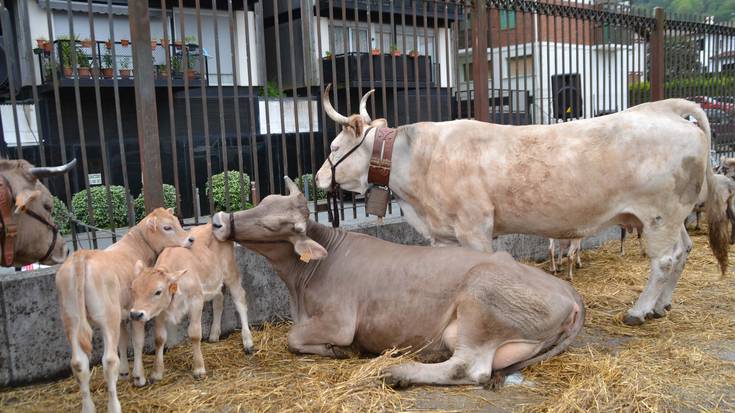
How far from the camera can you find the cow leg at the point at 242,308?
521 cm

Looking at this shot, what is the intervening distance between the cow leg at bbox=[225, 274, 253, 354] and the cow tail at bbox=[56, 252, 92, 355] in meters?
1.42

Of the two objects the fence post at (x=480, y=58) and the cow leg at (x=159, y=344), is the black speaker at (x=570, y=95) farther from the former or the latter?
the cow leg at (x=159, y=344)

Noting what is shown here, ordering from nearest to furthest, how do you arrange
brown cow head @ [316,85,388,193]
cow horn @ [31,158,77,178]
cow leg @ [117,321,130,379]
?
cow horn @ [31,158,77,178], cow leg @ [117,321,130,379], brown cow head @ [316,85,388,193]

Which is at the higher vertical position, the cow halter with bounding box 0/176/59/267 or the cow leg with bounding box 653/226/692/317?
the cow halter with bounding box 0/176/59/267

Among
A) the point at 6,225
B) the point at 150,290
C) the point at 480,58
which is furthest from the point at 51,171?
the point at 480,58

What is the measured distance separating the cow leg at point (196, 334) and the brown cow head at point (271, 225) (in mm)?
519

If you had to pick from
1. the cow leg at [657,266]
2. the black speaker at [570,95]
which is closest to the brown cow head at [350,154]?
the cow leg at [657,266]

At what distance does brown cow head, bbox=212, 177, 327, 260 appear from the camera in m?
4.83

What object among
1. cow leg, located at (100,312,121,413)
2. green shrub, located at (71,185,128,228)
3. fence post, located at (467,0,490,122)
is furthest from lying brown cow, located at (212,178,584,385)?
green shrub, located at (71,185,128,228)

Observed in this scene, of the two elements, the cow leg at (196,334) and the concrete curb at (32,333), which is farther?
the concrete curb at (32,333)

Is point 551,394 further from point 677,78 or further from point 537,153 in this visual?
point 677,78

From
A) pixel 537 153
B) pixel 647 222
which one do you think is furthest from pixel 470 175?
pixel 647 222

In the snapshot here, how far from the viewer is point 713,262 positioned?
8273 millimetres

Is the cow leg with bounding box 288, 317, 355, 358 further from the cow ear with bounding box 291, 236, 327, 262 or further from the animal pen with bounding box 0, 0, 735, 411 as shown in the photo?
the cow ear with bounding box 291, 236, 327, 262
